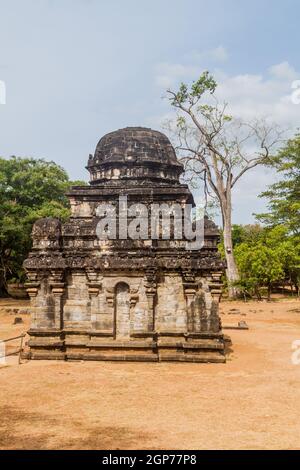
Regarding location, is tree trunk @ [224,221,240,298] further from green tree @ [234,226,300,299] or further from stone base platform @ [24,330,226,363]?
stone base platform @ [24,330,226,363]

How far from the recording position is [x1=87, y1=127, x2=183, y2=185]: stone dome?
58.4ft

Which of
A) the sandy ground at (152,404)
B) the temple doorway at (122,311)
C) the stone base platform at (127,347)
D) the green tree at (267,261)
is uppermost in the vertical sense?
the green tree at (267,261)

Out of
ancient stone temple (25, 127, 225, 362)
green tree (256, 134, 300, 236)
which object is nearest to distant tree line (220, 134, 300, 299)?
A: green tree (256, 134, 300, 236)

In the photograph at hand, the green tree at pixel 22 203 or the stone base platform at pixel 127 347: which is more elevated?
the green tree at pixel 22 203

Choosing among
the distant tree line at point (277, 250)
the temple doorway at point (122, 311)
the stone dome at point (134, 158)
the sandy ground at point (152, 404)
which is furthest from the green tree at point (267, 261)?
the temple doorway at point (122, 311)

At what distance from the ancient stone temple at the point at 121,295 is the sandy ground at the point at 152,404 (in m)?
0.66

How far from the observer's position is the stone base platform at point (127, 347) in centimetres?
1329

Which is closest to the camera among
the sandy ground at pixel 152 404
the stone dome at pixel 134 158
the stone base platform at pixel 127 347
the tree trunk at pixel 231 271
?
the sandy ground at pixel 152 404

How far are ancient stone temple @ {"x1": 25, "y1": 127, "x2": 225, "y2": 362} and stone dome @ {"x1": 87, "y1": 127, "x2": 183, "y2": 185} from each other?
3.98 meters

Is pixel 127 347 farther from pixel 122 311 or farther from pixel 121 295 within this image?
pixel 121 295

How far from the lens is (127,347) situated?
1351 cm

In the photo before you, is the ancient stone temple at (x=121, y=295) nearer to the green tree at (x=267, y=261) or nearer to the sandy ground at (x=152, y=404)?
the sandy ground at (x=152, y=404)
